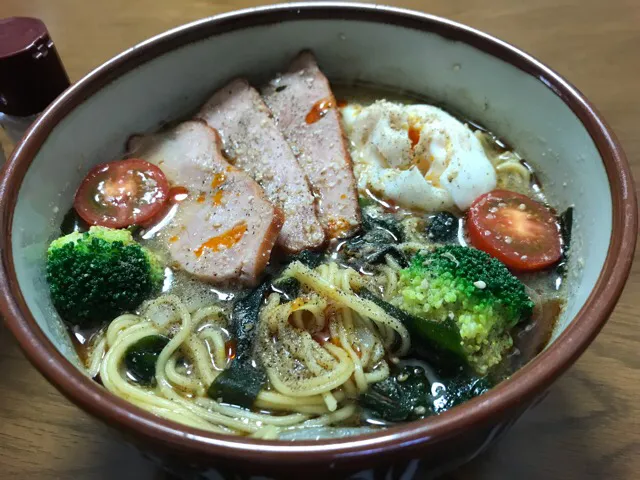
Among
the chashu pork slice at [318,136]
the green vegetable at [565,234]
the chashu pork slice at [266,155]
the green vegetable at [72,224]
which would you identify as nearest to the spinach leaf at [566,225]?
the green vegetable at [565,234]

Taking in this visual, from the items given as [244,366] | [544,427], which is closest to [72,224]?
[244,366]

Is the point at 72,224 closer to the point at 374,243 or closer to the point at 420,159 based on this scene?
the point at 374,243

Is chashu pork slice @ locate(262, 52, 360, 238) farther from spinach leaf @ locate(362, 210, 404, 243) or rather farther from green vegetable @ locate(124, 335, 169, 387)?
green vegetable @ locate(124, 335, 169, 387)

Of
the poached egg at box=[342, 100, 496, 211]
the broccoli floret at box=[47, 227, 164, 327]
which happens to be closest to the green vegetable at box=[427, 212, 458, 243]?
the poached egg at box=[342, 100, 496, 211]

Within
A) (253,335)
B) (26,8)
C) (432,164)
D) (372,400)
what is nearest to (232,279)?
(253,335)

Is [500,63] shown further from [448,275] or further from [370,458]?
[370,458]

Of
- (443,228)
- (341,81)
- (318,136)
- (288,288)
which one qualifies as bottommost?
(288,288)
